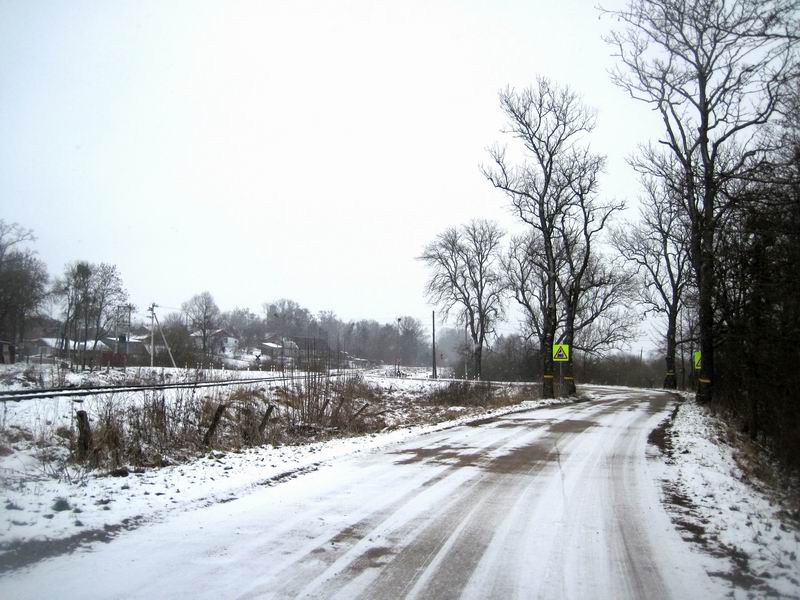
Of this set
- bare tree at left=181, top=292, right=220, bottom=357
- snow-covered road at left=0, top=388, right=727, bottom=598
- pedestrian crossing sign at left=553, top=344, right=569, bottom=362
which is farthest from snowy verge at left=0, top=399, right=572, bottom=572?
bare tree at left=181, top=292, right=220, bottom=357

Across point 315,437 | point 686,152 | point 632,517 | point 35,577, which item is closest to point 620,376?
point 686,152

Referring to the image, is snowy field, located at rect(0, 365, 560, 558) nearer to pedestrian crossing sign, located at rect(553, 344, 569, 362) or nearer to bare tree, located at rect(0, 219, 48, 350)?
bare tree, located at rect(0, 219, 48, 350)

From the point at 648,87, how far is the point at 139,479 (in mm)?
19439

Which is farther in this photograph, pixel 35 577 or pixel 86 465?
pixel 86 465

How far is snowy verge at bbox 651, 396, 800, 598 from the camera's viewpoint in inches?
176

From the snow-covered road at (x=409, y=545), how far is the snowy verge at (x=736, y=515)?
0.89ft

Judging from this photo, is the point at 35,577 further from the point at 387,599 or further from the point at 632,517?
the point at 632,517

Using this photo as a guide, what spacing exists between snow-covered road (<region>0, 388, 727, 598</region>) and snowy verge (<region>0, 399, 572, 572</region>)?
1.27 ft

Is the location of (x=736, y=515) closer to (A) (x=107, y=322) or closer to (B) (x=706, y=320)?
(B) (x=706, y=320)

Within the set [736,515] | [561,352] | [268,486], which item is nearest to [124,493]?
[268,486]

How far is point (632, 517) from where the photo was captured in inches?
242

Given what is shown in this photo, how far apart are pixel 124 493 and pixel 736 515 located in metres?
7.39

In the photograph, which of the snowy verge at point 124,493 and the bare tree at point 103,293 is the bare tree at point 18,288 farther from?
the bare tree at point 103,293

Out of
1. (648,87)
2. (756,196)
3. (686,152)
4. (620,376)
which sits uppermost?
(648,87)
